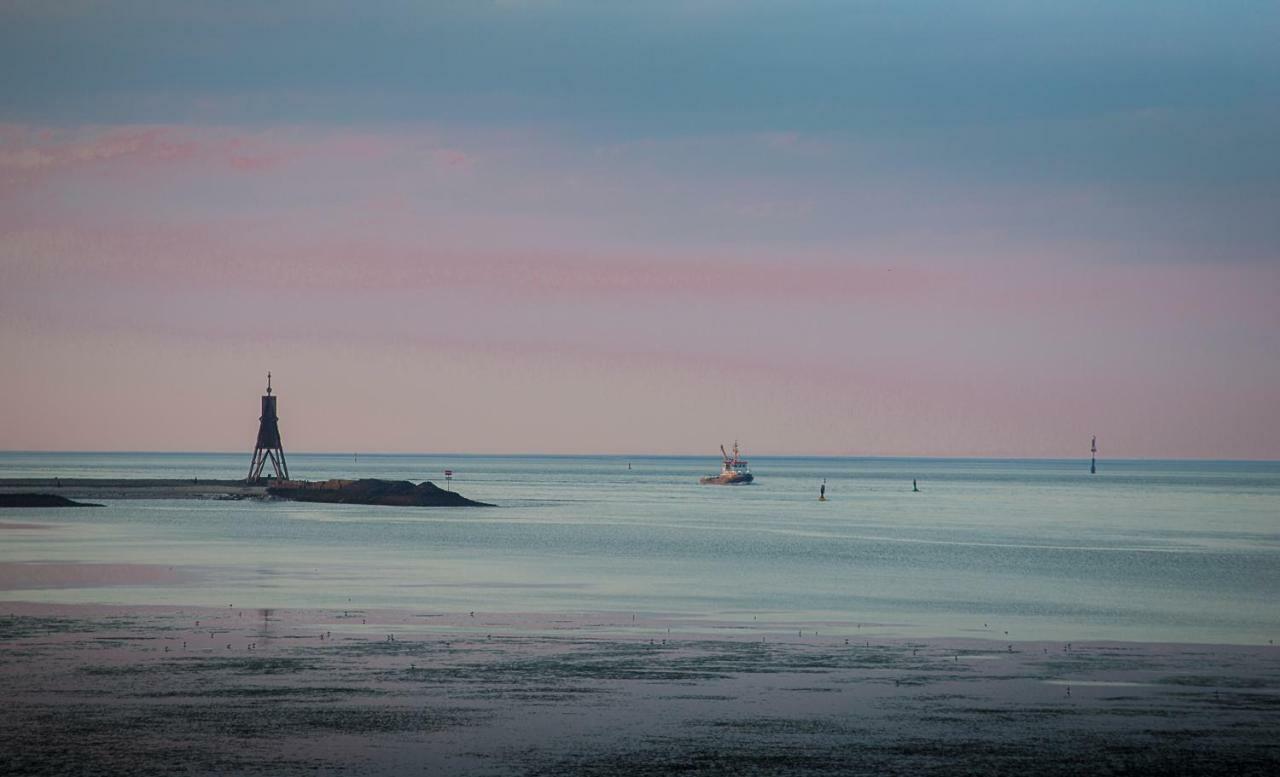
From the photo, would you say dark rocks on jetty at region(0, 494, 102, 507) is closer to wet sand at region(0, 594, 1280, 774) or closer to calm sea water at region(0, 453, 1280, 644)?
calm sea water at region(0, 453, 1280, 644)

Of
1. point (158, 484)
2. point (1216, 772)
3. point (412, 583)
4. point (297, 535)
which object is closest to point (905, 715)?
point (1216, 772)

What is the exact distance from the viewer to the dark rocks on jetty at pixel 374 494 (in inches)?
5994

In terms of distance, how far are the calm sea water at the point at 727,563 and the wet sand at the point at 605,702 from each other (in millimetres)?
7218

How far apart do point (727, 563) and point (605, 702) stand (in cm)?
4635

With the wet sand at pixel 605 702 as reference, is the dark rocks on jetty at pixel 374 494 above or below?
above

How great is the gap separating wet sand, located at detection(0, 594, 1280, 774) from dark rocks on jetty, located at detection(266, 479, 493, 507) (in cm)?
10877

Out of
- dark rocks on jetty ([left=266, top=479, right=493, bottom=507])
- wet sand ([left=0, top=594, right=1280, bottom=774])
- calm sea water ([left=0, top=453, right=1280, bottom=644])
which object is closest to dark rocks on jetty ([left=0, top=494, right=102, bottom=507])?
calm sea water ([left=0, top=453, right=1280, bottom=644])

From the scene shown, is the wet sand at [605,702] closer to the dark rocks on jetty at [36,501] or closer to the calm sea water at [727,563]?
the calm sea water at [727,563]

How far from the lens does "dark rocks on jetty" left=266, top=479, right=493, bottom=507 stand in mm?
152250

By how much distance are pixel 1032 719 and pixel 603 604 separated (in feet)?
82.9

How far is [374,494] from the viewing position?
157 meters

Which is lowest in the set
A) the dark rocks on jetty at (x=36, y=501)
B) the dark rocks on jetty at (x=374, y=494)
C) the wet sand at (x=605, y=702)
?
the wet sand at (x=605, y=702)

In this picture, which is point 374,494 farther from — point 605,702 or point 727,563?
point 605,702

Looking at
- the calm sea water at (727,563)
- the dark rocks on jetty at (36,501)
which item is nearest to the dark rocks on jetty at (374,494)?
the calm sea water at (727,563)
